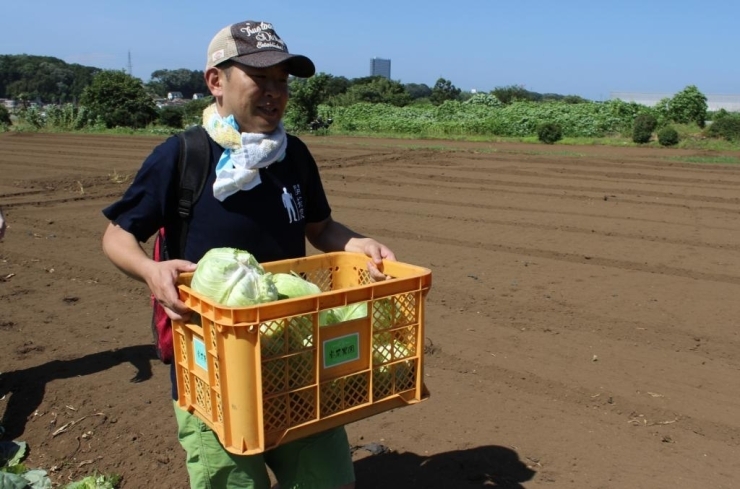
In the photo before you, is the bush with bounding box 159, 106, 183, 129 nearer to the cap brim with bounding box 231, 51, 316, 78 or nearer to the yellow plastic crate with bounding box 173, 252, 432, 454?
the cap brim with bounding box 231, 51, 316, 78

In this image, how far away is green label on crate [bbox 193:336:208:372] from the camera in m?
1.98

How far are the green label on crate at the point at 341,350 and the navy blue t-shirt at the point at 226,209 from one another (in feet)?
1.87

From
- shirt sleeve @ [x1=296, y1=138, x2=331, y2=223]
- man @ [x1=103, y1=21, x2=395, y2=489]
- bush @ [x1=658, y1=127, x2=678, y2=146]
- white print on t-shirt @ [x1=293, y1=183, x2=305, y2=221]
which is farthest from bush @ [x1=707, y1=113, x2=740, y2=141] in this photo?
man @ [x1=103, y1=21, x2=395, y2=489]

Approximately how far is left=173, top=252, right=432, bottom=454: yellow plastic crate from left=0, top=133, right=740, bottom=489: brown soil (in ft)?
5.44

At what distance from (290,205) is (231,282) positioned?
0.64m

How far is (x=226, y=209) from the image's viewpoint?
2340 mm

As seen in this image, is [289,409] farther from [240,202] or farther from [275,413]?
[240,202]

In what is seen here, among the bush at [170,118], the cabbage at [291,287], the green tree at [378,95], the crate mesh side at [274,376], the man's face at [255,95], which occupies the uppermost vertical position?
the green tree at [378,95]

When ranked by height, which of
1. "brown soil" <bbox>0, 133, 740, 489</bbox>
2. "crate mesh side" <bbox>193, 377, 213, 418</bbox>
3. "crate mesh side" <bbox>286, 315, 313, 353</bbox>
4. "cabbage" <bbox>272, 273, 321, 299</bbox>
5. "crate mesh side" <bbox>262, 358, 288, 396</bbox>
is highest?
"cabbage" <bbox>272, 273, 321, 299</bbox>

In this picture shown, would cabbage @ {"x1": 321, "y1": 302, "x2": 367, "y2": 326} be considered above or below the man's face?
below

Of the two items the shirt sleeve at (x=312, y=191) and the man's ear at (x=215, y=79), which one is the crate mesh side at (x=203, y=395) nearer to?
the shirt sleeve at (x=312, y=191)

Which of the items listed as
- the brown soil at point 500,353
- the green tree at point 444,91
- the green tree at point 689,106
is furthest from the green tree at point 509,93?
the brown soil at point 500,353

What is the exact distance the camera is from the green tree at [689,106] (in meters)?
37.2

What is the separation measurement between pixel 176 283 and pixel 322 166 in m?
17.0
